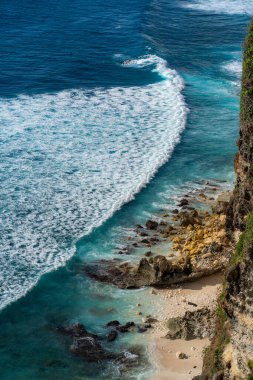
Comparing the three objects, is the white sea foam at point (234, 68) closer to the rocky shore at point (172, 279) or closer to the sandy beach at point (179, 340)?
the rocky shore at point (172, 279)

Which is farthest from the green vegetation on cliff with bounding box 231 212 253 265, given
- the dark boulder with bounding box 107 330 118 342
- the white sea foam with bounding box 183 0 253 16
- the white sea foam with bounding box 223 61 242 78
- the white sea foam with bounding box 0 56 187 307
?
the white sea foam with bounding box 183 0 253 16

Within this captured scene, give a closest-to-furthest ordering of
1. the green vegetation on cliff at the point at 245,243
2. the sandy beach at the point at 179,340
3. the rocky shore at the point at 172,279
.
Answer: the green vegetation on cliff at the point at 245,243 → the sandy beach at the point at 179,340 → the rocky shore at the point at 172,279

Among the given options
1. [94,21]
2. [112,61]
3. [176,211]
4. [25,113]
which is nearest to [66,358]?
[176,211]

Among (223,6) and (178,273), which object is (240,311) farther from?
(223,6)

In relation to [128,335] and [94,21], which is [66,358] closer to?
[128,335]

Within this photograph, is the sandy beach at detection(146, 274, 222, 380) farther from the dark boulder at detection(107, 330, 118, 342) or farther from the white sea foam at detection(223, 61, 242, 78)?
the white sea foam at detection(223, 61, 242, 78)

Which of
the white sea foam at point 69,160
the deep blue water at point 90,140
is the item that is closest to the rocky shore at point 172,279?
the deep blue water at point 90,140

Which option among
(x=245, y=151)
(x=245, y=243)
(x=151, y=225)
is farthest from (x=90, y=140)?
(x=245, y=243)
